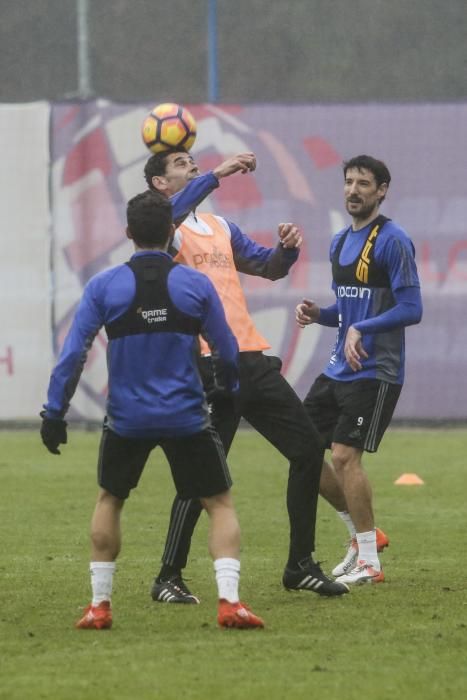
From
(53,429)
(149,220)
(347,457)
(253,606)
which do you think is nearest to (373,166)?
(347,457)

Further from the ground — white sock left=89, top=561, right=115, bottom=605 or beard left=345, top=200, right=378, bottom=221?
beard left=345, top=200, right=378, bottom=221

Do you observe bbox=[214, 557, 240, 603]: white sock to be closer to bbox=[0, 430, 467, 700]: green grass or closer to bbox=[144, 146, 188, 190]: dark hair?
bbox=[0, 430, 467, 700]: green grass

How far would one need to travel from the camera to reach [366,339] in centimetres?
887

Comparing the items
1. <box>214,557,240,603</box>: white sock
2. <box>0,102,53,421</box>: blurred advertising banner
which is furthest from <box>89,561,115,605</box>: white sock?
<box>0,102,53,421</box>: blurred advertising banner

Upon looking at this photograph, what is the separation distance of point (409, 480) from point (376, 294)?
488cm

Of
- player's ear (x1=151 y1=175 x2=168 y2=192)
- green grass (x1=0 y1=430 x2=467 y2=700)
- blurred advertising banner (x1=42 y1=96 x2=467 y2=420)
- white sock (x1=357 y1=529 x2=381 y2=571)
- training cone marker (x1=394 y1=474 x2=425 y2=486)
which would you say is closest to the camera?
green grass (x1=0 y1=430 x2=467 y2=700)

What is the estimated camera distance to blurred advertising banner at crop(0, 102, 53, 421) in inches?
696

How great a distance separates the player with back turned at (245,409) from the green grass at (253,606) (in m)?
0.17

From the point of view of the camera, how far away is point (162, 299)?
7051 millimetres

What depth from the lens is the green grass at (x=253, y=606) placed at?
242 inches

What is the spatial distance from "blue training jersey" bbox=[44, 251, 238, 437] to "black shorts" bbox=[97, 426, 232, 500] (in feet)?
0.30

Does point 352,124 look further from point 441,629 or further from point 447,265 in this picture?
point 441,629

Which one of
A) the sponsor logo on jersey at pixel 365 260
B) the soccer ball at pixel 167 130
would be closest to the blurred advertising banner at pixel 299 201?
the soccer ball at pixel 167 130

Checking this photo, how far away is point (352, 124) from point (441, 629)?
10897 millimetres
